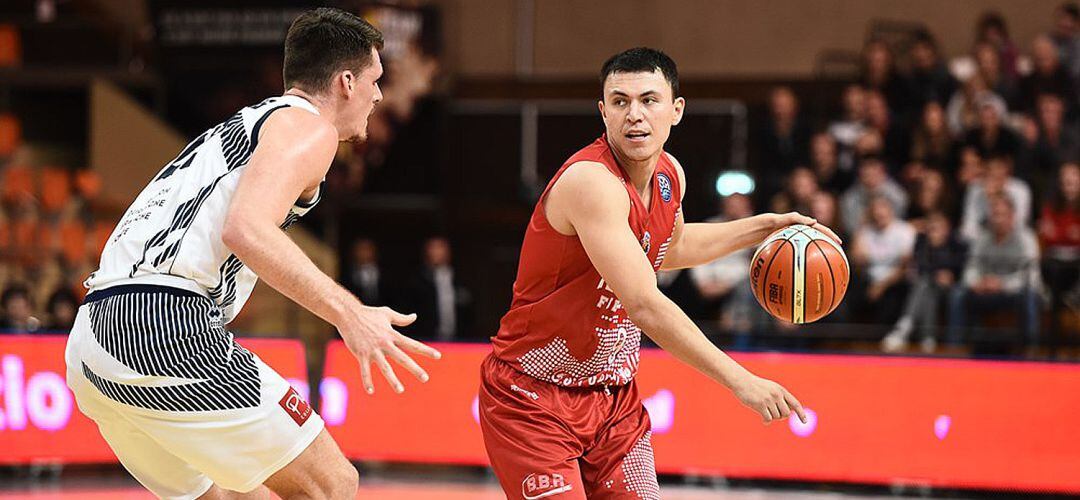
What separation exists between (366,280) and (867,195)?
4709mm

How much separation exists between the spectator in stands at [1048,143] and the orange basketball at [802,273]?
7.49m

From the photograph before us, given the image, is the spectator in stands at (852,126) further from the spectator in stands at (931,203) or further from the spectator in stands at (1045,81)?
the spectator in stands at (1045,81)

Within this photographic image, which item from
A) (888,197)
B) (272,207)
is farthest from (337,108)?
(888,197)

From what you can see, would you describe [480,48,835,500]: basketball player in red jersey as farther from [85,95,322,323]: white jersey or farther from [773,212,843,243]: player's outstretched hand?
[85,95,322,323]: white jersey

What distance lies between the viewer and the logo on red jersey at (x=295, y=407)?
3.51 meters

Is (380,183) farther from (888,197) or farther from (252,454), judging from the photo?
(252,454)

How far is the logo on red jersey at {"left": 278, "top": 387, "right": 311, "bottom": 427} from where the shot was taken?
351 centimetres

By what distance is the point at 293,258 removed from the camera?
321cm

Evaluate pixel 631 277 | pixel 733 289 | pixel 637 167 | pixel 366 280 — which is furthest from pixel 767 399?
pixel 366 280

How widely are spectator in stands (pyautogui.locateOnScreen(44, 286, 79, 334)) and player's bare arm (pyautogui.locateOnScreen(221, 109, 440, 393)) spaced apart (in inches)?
306

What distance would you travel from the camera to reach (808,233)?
4391 millimetres

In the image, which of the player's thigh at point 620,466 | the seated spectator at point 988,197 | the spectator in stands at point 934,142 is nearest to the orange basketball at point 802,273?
the player's thigh at point 620,466

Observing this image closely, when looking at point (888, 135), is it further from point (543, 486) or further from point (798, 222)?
point (543, 486)

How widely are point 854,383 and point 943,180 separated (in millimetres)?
2810
